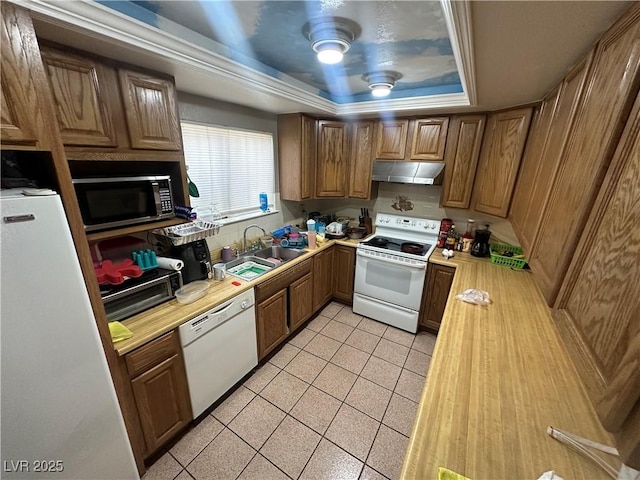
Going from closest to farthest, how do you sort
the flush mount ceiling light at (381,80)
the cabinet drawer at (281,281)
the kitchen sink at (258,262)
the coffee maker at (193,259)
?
1. the coffee maker at (193,259)
2. the flush mount ceiling light at (381,80)
3. the cabinet drawer at (281,281)
4. the kitchen sink at (258,262)

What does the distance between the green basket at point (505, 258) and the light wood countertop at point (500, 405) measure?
84 cm

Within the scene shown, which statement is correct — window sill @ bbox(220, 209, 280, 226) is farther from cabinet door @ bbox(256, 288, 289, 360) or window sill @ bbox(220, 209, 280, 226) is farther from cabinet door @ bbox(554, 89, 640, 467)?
cabinet door @ bbox(554, 89, 640, 467)

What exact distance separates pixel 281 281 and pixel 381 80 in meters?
1.90

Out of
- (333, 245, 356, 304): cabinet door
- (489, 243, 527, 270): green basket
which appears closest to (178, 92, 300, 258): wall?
(333, 245, 356, 304): cabinet door

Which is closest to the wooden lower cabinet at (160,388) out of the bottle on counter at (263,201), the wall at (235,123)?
the wall at (235,123)

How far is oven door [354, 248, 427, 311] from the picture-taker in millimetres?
2590

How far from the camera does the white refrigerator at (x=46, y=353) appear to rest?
2.85 ft

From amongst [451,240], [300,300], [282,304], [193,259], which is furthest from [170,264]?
[451,240]

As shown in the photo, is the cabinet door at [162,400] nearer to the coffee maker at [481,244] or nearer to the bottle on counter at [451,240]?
the bottle on counter at [451,240]

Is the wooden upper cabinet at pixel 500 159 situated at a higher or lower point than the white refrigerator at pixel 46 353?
higher

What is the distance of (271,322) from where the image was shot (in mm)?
2287

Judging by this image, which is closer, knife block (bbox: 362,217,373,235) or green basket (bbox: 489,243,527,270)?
green basket (bbox: 489,243,527,270)

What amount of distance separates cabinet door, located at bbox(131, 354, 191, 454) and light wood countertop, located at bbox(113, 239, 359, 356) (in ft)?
0.71

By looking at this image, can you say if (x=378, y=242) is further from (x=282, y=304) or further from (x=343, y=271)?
(x=282, y=304)
